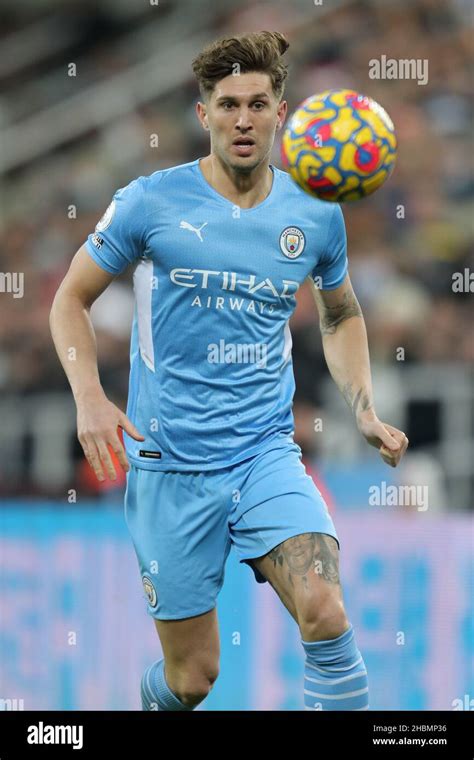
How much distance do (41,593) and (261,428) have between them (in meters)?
2.80

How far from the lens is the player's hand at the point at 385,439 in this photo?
199 inches

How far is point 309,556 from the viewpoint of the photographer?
475 centimetres

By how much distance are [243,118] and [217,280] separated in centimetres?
59

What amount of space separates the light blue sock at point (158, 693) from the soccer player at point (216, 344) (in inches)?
9.9

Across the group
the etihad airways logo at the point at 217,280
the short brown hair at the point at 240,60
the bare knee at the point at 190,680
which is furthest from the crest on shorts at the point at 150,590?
the short brown hair at the point at 240,60

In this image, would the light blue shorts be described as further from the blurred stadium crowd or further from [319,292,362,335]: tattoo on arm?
the blurred stadium crowd

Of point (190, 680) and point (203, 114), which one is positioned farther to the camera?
point (190, 680)

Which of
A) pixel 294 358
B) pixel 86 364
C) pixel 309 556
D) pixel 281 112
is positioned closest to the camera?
pixel 309 556

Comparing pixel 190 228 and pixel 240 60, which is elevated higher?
pixel 240 60

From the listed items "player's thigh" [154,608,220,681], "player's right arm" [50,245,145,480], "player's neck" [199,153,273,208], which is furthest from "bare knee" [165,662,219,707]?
"player's neck" [199,153,273,208]

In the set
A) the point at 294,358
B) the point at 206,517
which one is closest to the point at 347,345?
the point at 206,517

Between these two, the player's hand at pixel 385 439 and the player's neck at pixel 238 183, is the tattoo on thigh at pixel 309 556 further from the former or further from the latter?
the player's neck at pixel 238 183

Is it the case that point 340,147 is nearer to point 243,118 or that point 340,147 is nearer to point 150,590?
point 243,118
